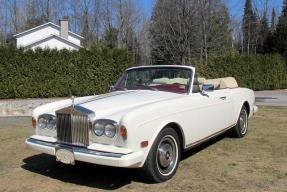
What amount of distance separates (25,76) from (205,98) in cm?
1312

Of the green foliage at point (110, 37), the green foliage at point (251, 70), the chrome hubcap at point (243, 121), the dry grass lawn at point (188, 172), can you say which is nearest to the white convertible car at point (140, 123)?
the dry grass lawn at point (188, 172)

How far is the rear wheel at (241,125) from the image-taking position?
629 centimetres

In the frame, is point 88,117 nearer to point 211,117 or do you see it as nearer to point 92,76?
point 211,117

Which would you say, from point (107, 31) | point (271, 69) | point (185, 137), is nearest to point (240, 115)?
point (185, 137)

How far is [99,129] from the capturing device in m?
3.66

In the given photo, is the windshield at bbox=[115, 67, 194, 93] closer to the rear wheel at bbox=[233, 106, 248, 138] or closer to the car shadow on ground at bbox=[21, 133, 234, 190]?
the car shadow on ground at bbox=[21, 133, 234, 190]

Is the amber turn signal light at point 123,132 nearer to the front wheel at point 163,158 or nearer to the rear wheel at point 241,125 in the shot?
the front wheel at point 163,158

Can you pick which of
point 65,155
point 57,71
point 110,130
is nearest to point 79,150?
point 65,155

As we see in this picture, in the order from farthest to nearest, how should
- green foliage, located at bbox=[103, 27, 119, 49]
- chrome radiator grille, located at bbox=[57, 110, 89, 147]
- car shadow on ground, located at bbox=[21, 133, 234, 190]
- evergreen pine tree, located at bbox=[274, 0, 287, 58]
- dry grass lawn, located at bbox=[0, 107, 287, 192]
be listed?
green foliage, located at bbox=[103, 27, 119, 49] < evergreen pine tree, located at bbox=[274, 0, 287, 58] < car shadow on ground, located at bbox=[21, 133, 234, 190] < dry grass lawn, located at bbox=[0, 107, 287, 192] < chrome radiator grille, located at bbox=[57, 110, 89, 147]

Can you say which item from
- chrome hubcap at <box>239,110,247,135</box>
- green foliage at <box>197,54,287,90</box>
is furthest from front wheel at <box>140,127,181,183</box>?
green foliage at <box>197,54,287,90</box>

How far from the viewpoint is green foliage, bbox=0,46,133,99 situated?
1548 cm

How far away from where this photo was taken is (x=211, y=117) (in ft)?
16.5

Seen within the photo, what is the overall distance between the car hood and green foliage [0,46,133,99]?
12.1m

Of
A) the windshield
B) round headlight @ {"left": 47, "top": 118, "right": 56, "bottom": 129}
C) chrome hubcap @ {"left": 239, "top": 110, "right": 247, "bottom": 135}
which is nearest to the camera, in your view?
round headlight @ {"left": 47, "top": 118, "right": 56, "bottom": 129}
